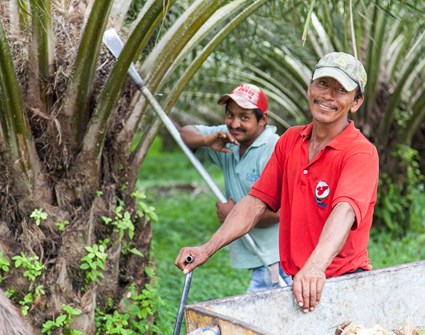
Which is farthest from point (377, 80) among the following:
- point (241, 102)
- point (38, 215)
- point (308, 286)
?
point (308, 286)

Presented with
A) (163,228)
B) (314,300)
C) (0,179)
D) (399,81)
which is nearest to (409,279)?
(314,300)

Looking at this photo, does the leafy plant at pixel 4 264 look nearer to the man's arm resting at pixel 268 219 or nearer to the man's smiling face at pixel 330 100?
the man's arm resting at pixel 268 219

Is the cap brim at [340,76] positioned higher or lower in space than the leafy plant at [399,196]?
higher

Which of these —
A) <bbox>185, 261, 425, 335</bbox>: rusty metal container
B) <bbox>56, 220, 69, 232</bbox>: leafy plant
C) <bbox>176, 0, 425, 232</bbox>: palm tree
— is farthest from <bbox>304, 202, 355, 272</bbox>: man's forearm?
<bbox>176, 0, 425, 232</bbox>: palm tree

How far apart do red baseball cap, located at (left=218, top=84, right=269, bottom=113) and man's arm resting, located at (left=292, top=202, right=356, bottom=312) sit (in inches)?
60.6

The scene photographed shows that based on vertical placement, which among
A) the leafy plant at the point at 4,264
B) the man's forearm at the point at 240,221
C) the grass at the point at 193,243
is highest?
the man's forearm at the point at 240,221

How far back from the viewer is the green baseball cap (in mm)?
3615

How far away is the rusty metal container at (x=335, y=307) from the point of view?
313 cm

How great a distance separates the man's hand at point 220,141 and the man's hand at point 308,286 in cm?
171

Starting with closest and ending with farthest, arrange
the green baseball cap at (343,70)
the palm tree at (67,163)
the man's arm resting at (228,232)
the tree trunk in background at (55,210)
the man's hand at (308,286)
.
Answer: the man's hand at (308,286)
the green baseball cap at (343,70)
the man's arm resting at (228,232)
the palm tree at (67,163)
the tree trunk in background at (55,210)

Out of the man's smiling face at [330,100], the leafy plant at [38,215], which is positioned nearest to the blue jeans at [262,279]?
the leafy plant at [38,215]

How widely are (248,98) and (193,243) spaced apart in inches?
186

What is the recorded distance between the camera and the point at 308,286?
10.7ft

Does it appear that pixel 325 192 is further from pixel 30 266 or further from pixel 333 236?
pixel 30 266
